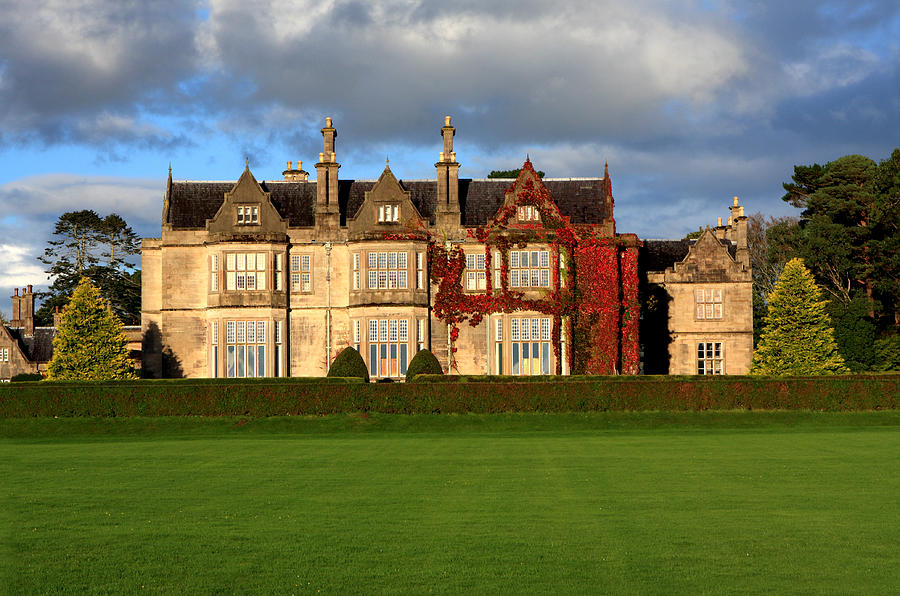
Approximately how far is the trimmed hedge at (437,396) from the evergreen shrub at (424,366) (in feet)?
13.9

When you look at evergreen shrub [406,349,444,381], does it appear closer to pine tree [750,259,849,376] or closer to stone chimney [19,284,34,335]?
pine tree [750,259,849,376]

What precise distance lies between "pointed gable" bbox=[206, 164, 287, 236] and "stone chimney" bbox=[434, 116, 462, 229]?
8114mm

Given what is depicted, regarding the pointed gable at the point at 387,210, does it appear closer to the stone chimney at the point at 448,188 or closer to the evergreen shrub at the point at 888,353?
the stone chimney at the point at 448,188

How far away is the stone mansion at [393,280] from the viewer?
47781 mm

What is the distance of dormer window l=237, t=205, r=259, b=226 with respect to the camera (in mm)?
49094

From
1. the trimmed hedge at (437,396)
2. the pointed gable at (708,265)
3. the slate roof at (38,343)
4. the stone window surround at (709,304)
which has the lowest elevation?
the trimmed hedge at (437,396)

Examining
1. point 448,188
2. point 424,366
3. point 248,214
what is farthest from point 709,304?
point 248,214

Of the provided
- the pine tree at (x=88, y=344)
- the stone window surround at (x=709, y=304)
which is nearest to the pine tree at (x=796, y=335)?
the stone window surround at (x=709, y=304)

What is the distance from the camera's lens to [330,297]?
4934 cm

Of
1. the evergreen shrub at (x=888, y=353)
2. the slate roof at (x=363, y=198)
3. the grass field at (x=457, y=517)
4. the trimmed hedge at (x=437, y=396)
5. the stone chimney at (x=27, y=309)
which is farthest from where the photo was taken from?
the stone chimney at (x=27, y=309)

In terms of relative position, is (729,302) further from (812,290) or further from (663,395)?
(663,395)

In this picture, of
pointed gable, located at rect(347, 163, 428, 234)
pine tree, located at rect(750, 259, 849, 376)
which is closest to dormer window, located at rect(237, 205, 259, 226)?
pointed gable, located at rect(347, 163, 428, 234)

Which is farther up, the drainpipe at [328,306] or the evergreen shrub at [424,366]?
the drainpipe at [328,306]

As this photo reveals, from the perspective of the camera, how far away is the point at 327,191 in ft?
165
